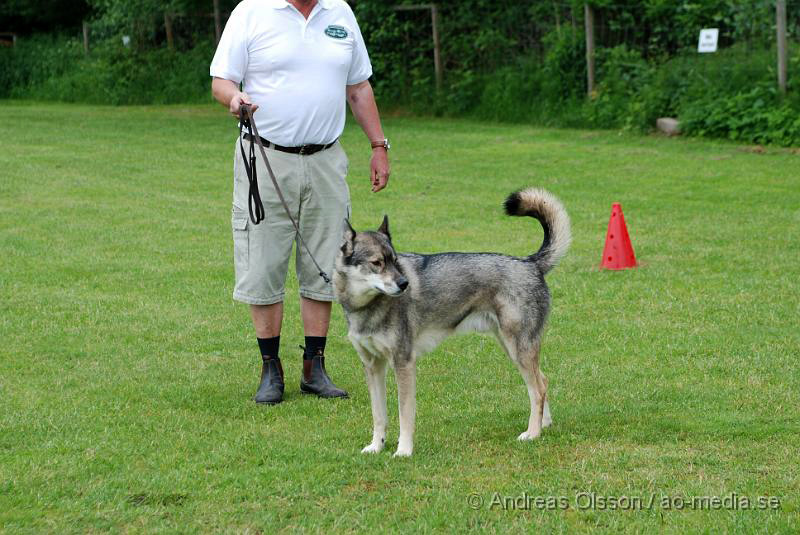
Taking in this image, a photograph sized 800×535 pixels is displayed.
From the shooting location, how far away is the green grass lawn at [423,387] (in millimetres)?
4219

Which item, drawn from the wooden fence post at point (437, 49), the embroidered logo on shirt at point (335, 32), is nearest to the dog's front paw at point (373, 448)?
the embroidered logo on shirt at point (335, 32)

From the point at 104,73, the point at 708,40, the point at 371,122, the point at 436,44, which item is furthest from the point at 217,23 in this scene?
the point at 371,122

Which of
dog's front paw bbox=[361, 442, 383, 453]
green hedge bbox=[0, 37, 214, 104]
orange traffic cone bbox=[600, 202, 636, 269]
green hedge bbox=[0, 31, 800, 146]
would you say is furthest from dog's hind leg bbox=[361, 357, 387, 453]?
green hedge bbox=[0, 37, 214, 104]

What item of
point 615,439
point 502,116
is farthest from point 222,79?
point 502,116

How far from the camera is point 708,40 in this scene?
17.1 metres

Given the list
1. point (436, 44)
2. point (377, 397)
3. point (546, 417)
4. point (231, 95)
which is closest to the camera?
point (377, 397)

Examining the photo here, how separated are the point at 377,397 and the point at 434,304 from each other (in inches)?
19.8

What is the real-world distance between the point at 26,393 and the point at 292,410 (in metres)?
1.46

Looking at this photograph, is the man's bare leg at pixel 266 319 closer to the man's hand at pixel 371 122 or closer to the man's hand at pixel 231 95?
the man's hand at pixel 371 122

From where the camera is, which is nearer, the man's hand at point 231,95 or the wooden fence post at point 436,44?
the man's hand at point 231,95

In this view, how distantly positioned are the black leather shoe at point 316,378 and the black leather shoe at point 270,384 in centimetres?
15

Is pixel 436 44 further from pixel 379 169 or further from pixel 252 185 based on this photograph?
pixel 252 185

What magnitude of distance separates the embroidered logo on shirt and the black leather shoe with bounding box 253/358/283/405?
175 cm

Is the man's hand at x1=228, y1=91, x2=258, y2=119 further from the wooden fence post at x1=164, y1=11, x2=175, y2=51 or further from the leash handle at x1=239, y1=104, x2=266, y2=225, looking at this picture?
the wooden fence post at x1=164, y1=11, x2=175, y2=51
